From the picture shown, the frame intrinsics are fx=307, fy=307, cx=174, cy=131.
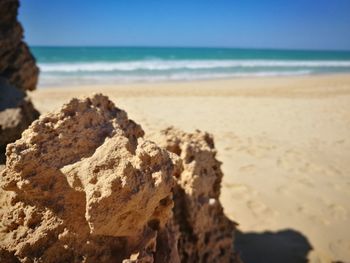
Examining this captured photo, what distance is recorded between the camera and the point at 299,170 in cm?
489

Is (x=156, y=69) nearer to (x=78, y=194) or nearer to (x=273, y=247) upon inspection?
(x=273, y=247)

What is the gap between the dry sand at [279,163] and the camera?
327 cm

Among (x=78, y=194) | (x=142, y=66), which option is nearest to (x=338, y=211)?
(x=78, y=194)

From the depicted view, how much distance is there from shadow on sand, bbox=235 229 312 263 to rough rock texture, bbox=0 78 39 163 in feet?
7.61

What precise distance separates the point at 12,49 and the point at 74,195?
401cm

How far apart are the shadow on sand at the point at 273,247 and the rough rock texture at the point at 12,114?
7.61 feet

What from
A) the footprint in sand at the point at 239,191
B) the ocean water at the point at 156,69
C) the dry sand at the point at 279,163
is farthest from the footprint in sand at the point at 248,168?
the ocean water at the point at 156,69

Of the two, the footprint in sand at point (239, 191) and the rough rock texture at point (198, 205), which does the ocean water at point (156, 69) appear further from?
the rough rock texture at point (198, 205)

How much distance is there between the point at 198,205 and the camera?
2.29 m

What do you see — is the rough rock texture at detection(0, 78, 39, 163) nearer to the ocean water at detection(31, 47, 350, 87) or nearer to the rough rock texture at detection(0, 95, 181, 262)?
the rough rock texture at detection(0, 95, 181, 262)

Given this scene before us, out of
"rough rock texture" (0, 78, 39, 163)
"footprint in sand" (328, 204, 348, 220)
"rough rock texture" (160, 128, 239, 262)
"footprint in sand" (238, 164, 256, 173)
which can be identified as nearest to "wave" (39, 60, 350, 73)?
"footprint in sand" (238, 164, 256, 173)

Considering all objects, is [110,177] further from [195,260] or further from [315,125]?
[315,125]

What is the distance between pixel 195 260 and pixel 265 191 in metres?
2.24

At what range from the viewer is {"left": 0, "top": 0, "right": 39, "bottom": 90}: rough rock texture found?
14.6 ft
